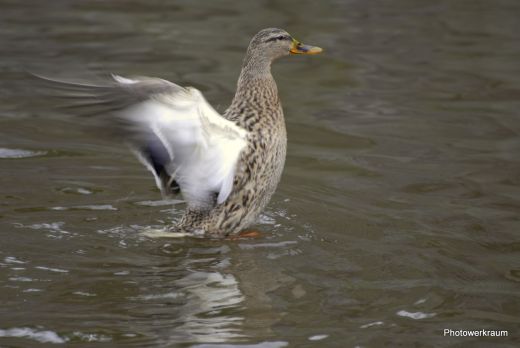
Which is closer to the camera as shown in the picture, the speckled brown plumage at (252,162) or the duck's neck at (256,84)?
the speckled brown plumage at (252,162)

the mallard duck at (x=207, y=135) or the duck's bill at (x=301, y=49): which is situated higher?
the duck's bill at (x=301, y=49)

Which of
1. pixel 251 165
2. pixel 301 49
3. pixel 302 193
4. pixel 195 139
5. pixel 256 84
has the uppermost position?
pixel 301 49

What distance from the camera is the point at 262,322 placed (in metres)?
5.12

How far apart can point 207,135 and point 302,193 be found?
5.62 ft

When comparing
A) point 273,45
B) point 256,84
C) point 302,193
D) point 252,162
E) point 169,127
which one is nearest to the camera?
point 169,127

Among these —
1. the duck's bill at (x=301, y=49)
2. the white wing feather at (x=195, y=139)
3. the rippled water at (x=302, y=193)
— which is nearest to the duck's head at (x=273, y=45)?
the duck's bill at (x=301, y=49)

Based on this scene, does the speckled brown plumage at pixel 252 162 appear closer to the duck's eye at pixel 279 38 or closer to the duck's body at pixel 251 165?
the duck's body at pixel 251 165

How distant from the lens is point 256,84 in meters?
6.62

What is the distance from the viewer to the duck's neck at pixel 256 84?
259 inches

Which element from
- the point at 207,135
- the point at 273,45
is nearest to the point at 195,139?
the point at 207,135

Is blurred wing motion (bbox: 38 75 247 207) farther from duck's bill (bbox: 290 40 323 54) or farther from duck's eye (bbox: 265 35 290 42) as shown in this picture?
duck's bill (bbox: 290 40 323 54)

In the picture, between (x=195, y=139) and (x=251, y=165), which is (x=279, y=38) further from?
(x=195, y=139)

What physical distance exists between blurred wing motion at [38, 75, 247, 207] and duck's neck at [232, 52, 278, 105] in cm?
46

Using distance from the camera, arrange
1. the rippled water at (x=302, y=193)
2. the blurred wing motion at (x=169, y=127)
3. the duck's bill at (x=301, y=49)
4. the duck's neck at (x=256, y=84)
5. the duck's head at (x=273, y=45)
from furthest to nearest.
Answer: the duck's bill at (x=301, y=49) → the duck's head at (x=273, y=45) → the duck's neck at (x=256, y=84) → the blurred wing motion at (x=169, y=127) → the rippled water at (x=302, y=193)
